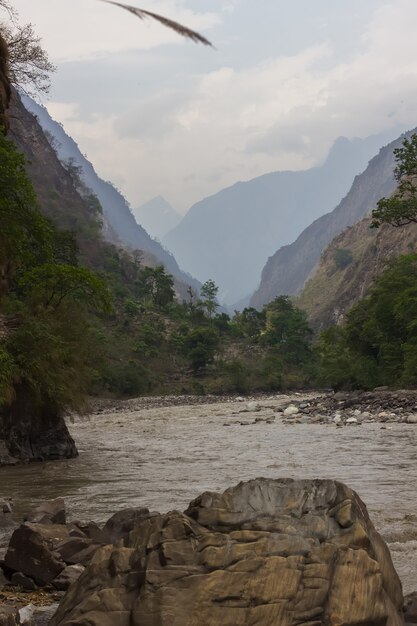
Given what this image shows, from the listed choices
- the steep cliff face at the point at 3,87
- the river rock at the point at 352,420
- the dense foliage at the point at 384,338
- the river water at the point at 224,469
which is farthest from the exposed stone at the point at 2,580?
the dense foliage at the point at 384,338

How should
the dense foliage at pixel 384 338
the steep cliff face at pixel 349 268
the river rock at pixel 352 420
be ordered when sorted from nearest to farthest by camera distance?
the river rock at pixel 352 420, the dense foliage at pixel 384 338, the steep cliff face at pixel 349 268

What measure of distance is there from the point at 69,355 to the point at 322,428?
34.9ft

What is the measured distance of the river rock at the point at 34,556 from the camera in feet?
20.8

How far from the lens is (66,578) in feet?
20.4

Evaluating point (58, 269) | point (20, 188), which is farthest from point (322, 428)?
point (20, 188)

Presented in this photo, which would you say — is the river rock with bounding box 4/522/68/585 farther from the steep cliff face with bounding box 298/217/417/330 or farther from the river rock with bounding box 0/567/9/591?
the steep cliff face with bounding box 298/217/417/330

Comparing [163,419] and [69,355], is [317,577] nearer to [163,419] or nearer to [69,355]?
[69,355]

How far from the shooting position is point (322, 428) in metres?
25.6

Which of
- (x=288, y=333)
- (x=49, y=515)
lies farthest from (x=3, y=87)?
(x=288, y=333)

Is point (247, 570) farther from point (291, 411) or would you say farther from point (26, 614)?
point (291, 411)

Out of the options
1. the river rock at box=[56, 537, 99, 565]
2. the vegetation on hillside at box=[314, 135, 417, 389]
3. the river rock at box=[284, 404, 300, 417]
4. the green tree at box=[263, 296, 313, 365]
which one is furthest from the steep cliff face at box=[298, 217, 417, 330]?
the river rock at box=[56, 537, 99, 565]

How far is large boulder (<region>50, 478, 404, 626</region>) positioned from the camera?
14.2 ft

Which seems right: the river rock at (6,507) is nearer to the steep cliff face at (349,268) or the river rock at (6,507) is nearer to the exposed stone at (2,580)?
the exposed stone at (2,580)

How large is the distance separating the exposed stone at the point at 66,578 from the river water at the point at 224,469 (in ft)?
7.64
